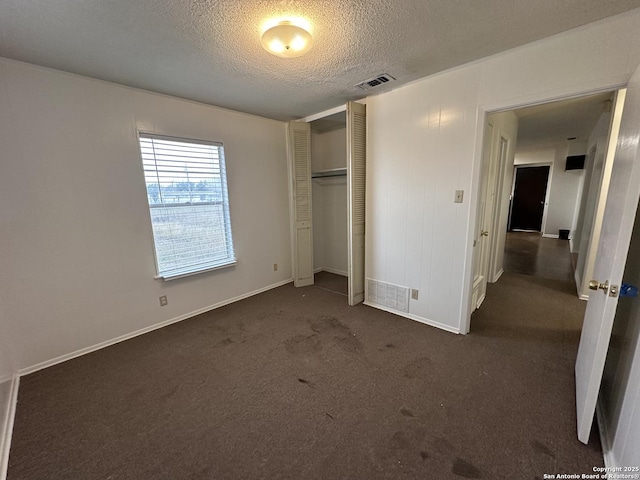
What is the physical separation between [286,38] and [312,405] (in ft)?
7.70

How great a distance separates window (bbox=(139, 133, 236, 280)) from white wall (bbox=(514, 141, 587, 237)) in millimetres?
7716

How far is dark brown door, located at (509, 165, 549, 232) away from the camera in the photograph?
25.3 ft

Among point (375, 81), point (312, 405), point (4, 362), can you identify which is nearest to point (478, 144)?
point (375, 81)

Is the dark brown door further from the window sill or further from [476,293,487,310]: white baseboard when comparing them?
the window sill

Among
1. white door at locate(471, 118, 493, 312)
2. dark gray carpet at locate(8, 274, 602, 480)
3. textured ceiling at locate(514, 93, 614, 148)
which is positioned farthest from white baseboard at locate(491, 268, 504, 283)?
textured ceiling at locate(514, 93, 614, 148)

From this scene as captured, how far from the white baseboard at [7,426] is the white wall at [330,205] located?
11.9 ft

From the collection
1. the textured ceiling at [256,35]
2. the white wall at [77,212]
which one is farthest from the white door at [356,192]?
the white wall at [77,212]

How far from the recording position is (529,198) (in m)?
8.03

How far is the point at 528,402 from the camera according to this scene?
1710mm

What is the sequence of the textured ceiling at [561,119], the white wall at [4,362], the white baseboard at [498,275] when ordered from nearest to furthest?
1. the white wall at [4,362]
2. the textured ceiling at [561,119]
3. the white baseboard at [498,275]

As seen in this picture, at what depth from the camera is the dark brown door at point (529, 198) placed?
7715 millimetres

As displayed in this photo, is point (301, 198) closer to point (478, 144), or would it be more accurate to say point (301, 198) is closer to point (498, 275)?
point (478, 144)

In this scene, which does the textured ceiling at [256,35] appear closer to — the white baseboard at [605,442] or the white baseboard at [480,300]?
the white baseboard at [605,442]

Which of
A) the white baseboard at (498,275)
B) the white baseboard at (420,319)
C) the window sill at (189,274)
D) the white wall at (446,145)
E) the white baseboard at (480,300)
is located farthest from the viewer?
the white baseboard at (498,275)
